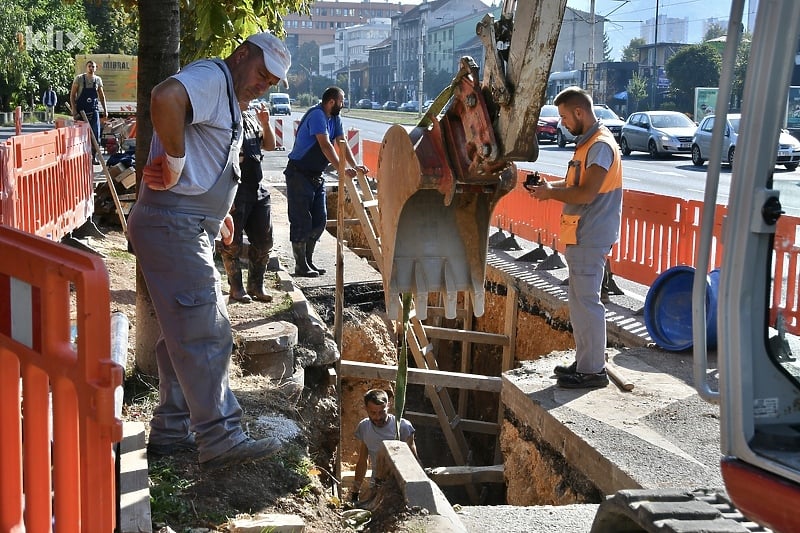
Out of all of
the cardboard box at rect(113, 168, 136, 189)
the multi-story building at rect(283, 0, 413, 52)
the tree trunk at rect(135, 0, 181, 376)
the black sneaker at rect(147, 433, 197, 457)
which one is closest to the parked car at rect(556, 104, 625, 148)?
the cardboard box at rect(113, 168, 136, 189)

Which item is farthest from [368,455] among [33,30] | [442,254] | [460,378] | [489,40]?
[33,30]

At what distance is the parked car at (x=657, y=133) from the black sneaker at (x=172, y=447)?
85.3ft

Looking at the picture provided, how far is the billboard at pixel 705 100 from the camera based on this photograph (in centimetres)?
276

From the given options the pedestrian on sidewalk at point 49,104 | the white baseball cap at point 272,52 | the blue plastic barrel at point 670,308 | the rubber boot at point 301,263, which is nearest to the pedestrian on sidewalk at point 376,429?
the blue plastic barrel at point 670,308

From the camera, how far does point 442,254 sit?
4496mm

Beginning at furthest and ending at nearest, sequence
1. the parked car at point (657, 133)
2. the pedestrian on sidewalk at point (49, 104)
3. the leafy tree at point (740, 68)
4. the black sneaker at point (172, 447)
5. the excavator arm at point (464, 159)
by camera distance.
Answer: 1. the pedestrian on sidewalk at point (49, 104)
2. the parked car at point (657, 133)
3. the black sneaker at point (172, 447)
4. the excavator arm at point (464, 159)
5. the leafy tree at point (740, 68)

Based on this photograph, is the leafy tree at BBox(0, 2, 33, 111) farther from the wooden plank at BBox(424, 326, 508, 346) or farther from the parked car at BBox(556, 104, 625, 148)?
the wooden plank at BBox(424, 326, 508, 346)

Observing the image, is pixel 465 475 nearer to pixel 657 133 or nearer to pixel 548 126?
pixel 657 133

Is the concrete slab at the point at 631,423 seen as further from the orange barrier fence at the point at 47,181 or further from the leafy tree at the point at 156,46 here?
the orange barrier fence at the point at 47,181

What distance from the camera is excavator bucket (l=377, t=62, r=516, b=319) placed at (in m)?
4.07

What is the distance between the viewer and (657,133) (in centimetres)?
2977

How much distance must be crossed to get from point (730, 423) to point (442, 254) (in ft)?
7.48

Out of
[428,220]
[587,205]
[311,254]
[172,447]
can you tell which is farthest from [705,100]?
[311,254]

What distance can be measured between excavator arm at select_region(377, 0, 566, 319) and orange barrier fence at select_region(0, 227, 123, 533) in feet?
5.56
